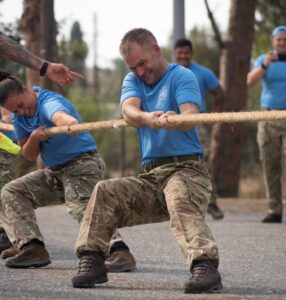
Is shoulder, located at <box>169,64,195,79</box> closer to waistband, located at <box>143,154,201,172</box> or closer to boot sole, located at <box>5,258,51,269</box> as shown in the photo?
waistband, located at <box>143,154,201,172</box>

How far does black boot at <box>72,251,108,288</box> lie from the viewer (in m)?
7.05

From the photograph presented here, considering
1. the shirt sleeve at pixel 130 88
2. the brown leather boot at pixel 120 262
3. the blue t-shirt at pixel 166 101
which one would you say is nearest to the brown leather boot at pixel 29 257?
the brown leather boot at pixel 120 262

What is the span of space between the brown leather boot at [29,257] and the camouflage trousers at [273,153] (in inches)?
176

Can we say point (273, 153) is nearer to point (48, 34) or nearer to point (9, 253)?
point (9, 253)

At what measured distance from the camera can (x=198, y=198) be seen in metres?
6.96

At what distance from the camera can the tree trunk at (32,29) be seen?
16984mm

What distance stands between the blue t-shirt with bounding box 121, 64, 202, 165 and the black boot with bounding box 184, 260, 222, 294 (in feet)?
2.46

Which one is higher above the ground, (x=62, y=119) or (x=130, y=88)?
(x=130, y=88)

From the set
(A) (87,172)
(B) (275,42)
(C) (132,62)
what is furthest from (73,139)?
(B) (275,42)

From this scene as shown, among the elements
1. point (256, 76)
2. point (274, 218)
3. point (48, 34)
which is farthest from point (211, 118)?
point (48, 34)

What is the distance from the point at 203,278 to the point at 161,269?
68.8 inches

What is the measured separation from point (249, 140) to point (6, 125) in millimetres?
17390

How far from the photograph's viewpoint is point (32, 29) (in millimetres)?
17203

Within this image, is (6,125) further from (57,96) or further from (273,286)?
(273,286)
